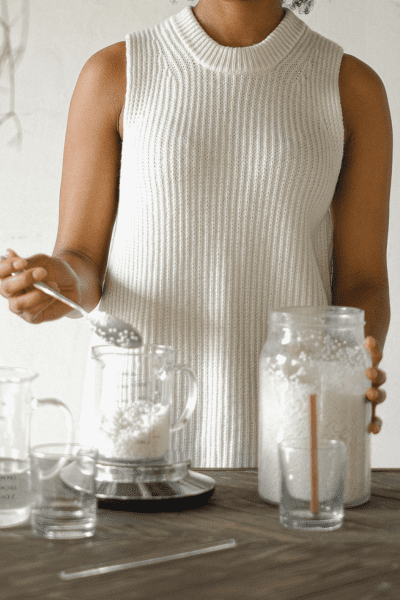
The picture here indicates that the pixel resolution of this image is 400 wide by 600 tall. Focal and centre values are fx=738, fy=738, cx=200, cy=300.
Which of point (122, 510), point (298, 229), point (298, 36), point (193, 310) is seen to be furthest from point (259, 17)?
point (122, 510)

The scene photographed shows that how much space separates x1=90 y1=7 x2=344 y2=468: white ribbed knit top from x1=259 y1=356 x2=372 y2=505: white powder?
1.10ft

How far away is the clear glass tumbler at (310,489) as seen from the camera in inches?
26.1

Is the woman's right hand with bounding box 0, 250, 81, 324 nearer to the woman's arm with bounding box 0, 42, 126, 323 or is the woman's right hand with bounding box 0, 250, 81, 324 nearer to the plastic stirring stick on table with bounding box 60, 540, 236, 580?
the woman's arm with bounding box 0, 42, 126, 323

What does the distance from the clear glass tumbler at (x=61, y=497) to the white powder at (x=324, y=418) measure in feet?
0.64

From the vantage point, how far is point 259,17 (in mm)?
1177

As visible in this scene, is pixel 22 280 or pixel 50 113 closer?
pixel 22 280

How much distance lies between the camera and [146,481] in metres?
0.72

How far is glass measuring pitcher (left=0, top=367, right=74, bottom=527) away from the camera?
647 mm

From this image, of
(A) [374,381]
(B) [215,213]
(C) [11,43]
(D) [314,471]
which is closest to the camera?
(D) [314,471]

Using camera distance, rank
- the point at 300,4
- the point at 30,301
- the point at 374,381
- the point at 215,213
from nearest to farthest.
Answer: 1. the point at 374,381
2. the point at 30,301
3. the point at 215,213
4. the point at 300,4

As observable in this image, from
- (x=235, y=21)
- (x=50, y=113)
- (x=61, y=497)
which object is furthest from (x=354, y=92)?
(x=50, y=113)

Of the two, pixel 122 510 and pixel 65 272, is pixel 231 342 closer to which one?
pixel 65 272

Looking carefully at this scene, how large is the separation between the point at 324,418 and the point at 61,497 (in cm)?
26

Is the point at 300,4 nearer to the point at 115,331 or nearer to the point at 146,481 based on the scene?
the point at 115,331
